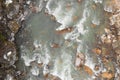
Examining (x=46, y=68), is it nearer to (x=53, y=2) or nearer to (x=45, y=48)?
(x=45, y=48)

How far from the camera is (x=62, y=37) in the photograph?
8305 millimetres

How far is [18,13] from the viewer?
26.9 ft

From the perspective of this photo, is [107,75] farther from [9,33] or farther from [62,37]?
[9,33]

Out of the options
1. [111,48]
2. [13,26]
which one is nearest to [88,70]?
[111,48]

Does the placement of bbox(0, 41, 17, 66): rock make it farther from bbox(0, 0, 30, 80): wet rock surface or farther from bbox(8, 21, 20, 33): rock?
bbox(8, 21, 20, 33): rock

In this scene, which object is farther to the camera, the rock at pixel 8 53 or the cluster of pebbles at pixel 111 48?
the cluster of pebbles at pixel 111 48

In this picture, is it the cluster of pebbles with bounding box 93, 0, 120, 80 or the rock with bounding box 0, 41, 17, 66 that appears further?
the cluster of pebbles with bounding box 93, 0, 120, 80

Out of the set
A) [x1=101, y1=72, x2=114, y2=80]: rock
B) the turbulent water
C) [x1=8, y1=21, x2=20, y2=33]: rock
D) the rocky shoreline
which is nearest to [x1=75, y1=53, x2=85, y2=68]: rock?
the turbulent water

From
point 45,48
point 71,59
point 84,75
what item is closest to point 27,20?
point 45,48

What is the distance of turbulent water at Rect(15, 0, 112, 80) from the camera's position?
8195 millimetres

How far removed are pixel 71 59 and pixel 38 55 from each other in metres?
0.86

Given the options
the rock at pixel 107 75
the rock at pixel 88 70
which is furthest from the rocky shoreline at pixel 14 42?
the rock at pixel 88 70

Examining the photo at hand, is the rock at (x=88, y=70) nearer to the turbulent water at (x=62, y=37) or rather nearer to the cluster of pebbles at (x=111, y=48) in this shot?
the turbulent water at (x=62, y=37)

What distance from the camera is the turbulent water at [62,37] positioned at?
820 cm
